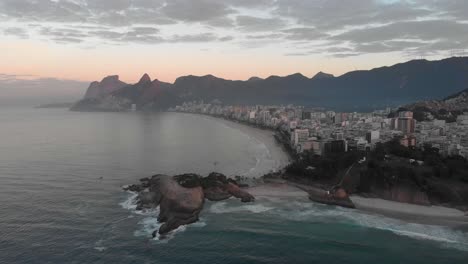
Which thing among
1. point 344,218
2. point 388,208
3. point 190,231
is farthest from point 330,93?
point 190,231

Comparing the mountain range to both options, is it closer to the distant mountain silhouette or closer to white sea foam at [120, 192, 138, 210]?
the distant mountain silhouette

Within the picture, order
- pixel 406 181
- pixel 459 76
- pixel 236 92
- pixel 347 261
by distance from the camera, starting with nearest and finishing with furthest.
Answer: pixel 347 261 < pixel 406 181 < pixel 459 76 < pixel 236 92

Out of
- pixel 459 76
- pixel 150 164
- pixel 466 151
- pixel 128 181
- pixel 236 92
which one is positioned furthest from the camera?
pixel 236 92

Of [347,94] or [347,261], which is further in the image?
[347,94]

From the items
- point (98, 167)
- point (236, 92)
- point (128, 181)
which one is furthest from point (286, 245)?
point (236, 92)

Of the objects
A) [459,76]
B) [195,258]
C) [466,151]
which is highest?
[459,76]

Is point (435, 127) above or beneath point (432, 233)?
above

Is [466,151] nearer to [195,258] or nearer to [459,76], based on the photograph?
[195,258]
